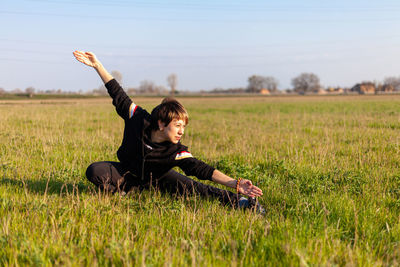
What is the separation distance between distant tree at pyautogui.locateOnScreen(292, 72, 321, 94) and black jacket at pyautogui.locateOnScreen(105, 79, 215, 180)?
17229cm

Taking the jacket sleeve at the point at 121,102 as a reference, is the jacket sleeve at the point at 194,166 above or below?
below

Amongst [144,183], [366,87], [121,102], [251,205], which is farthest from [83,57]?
[366,87]

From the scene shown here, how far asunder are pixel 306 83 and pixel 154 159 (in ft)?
585

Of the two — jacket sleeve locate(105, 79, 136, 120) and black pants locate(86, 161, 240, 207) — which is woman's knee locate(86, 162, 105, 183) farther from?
jacket sleeve locate(105, 79, 136, 120)

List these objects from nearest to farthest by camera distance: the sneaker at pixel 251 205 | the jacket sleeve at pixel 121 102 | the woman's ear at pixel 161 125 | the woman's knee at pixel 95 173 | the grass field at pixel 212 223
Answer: the grass field at pixel 212 223
the sneaker at pixel 251 205
the woman's ear at pixel 161 125
the woman's knee at pixel 95 173
the jacket sleeve at pixel 121 102

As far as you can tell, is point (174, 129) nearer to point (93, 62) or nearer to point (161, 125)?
point (161, 125)

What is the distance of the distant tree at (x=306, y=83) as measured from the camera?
166975mm

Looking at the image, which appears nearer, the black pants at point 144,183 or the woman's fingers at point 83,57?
the black pants at point 144,183

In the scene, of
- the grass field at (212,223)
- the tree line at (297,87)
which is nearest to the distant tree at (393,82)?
the tree line at (297,87)

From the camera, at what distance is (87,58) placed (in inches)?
187

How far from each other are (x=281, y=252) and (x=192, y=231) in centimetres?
84

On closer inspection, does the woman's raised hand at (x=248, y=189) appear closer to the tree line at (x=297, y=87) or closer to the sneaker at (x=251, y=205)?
the sneaker at (x=251, y=205)

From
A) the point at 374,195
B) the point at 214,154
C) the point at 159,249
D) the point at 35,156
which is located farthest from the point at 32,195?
the point at 374,195

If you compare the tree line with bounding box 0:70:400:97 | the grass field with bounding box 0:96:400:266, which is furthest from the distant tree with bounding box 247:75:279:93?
the grass field with bounding box 0:96:400:266
